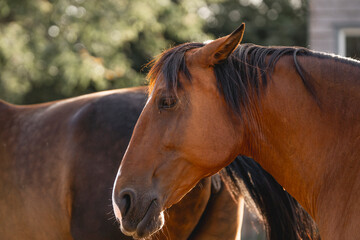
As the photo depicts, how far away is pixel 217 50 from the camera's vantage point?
2.26 m

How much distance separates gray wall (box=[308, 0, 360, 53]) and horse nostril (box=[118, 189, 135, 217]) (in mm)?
5993

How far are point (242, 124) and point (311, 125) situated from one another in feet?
1.06

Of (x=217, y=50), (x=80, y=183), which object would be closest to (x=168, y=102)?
(x=217, y=50)

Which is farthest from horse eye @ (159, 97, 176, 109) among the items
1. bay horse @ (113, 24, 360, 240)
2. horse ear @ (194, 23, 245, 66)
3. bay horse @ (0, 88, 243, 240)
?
bay horse @ (0, 88, 243, 240)

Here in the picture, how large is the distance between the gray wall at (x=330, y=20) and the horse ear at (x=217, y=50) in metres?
5.66

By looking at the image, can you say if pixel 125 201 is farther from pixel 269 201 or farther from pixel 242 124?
pixel 269 201

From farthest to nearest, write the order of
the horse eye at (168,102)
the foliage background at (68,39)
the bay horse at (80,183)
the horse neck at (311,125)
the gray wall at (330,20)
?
the foliage background at (68,39) → the gray wall at (330,20) → the bay horse at (80,183) → the horse eye at (168,102) → the horse neck at (311,125)

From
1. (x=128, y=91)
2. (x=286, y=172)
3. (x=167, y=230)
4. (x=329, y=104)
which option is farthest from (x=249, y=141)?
(x=128, y=91)

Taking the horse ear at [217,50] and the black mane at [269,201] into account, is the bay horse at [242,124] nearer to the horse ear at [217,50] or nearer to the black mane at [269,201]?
the horse ear at [217,50]

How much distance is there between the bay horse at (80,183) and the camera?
9.57 feet

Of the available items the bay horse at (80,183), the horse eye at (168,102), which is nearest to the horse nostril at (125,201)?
the horse eye at (168,102)

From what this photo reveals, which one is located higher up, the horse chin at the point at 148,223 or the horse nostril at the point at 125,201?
the horse nostril at the point at 125,201

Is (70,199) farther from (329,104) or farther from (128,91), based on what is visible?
(329,104)

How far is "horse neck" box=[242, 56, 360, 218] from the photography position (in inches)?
85.4
